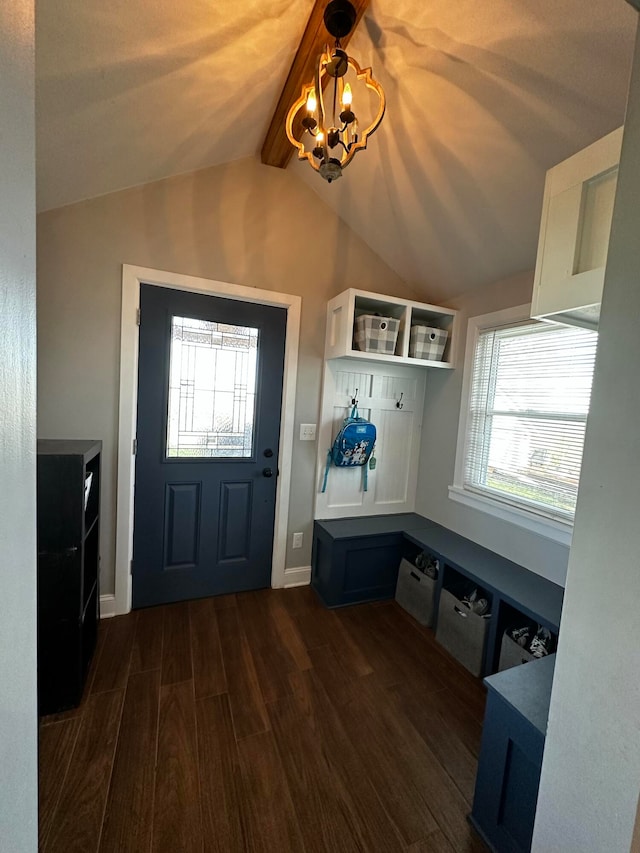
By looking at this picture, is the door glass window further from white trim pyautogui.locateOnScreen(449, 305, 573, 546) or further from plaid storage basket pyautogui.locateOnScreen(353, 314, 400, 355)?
white trim pyautogui.locateOnScreen(449, 305, 573, 546)

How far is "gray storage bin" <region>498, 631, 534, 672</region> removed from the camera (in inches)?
66.1

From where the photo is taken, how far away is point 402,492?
2859 mm

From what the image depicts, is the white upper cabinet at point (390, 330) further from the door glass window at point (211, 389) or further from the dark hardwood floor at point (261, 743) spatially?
the dark hardwood floor at point (261, 743)

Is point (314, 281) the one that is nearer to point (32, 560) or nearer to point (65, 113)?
point (65, 113)

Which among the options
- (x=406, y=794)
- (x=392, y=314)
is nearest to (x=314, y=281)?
(x=392, y=314)

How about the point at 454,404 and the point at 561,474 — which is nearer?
the point at 561,474

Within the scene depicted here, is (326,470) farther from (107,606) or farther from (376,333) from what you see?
(107,606)

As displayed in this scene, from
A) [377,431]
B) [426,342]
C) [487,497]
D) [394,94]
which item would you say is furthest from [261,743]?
[394,94]

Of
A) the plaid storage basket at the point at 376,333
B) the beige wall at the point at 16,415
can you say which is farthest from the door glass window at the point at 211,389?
the beige wall at the point at 16,415

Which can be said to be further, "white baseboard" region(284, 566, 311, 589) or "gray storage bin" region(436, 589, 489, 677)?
"white baseboard" region(284, 566, 311, 589)

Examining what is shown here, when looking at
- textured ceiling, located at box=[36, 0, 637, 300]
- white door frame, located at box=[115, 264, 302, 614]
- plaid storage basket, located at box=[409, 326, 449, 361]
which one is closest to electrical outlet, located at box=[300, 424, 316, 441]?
white door frame, located at box=[115, 264, 302, 614]

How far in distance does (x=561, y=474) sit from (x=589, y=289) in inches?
49.6

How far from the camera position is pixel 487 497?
2.27 m

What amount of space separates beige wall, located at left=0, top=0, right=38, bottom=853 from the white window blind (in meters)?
2.12
